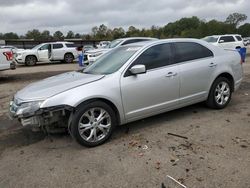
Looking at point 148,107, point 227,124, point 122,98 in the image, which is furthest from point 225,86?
point 122,98

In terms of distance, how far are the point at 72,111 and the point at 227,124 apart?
9.19 ft

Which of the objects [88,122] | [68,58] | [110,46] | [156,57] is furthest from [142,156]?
[68,58]

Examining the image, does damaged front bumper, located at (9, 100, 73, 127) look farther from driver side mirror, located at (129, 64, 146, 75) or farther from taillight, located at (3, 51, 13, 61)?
taillight, located at (3, 51, 13, 61)

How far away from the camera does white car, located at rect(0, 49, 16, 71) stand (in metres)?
12.1

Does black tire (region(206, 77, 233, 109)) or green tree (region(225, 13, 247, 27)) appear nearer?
black tire (region(206, 77, 233, 109))

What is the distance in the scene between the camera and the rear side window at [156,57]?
16.7 ft

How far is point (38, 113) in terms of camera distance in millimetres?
4230

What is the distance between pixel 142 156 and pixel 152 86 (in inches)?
54.3

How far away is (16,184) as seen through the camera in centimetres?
353

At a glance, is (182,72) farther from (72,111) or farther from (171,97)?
(72,111)

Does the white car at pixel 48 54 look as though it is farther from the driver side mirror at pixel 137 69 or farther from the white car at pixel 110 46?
the driver side mirror at pixel 137 69

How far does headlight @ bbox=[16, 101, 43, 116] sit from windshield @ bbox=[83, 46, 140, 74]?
52.5 inches

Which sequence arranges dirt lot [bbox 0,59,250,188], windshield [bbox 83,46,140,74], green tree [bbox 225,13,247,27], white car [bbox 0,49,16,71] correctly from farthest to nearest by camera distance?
1. green tree [bbox 225,13,247,27]
2. white car [bbox 0,49,16,71]
3. windshield [bbox 83,46,140,74]
4. dirt lot [bbox 0,59,250,188]

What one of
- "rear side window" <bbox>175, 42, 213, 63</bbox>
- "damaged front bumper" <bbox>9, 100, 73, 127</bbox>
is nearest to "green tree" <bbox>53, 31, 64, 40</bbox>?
"rear side window" <bbox>175, 42, 213, 63</bbox>
